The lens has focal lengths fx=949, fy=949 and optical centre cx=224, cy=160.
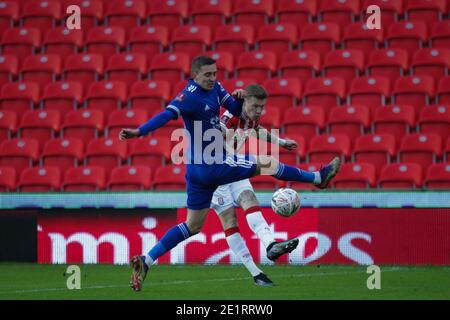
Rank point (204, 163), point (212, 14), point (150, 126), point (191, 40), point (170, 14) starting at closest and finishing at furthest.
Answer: point (150, 126), point (204, 163), point (191, 40), point (212, 14), point (170, 14)

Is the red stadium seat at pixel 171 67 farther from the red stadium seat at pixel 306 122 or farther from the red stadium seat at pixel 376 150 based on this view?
the red stadium seat at pixel 376 150

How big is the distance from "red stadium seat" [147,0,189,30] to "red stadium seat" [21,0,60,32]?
1963 mm

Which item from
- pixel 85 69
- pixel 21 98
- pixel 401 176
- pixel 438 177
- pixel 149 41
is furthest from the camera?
pixel 149 41

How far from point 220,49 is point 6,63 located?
4.16 metres

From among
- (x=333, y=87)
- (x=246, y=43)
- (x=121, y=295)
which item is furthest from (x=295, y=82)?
(x=121, y=295)

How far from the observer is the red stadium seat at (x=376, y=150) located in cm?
1420

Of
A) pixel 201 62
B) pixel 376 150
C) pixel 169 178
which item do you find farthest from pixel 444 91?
pixel 201 62

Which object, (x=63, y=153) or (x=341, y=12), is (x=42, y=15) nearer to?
(x=63, y=153)

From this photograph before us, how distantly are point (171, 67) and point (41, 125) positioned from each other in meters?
2.48

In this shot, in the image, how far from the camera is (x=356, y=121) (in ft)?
48.5

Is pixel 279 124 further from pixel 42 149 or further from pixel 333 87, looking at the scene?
pixel 42 149

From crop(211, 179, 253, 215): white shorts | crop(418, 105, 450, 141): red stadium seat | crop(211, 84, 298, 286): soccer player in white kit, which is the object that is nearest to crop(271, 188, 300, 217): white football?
crop(211, 84, 298, 286): soccer player in white kit

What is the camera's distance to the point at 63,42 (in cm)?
1814

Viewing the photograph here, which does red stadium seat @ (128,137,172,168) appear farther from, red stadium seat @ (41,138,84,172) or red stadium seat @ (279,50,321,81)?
red stadium seat @ (279,50,321,81)
